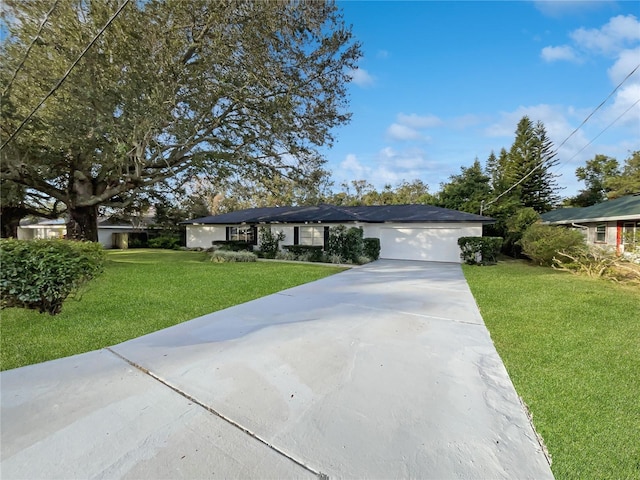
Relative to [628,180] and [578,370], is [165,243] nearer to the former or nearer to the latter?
[578,370]

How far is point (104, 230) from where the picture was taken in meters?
29.0

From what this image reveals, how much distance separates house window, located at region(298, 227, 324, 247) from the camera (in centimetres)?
1736

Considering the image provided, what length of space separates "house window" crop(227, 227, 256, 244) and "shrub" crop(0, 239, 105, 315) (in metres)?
14.8

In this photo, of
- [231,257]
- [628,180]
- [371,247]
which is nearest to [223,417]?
[231,257]

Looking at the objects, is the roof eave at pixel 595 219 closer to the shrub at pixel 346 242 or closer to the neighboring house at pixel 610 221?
the neighboring house at pixel 610 221

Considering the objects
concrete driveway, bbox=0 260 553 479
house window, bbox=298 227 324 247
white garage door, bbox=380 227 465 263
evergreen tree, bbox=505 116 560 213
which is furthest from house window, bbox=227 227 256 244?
evergreen tree, bbox=505 116 560 213

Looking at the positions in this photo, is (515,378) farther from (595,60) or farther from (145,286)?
(595,60)

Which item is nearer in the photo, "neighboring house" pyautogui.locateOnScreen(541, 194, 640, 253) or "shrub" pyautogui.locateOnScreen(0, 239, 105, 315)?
"shrub" pyautogui.locateOnScreen(0, 239, 105, 315)

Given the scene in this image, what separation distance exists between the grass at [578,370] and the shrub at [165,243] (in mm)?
25556

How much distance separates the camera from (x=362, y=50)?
37.0 feet

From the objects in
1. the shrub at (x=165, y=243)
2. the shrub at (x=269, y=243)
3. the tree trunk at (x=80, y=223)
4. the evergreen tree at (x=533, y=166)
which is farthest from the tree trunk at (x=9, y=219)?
the evergreen tree at (x=533, y=166)

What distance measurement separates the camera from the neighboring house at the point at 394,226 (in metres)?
15.7

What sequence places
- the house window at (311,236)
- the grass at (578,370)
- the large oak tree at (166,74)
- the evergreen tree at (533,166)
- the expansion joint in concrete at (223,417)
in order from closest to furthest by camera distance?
the expansion joint in concrete at (223,417) < the grass at (578,370) < the large oak tree at (166,74) < the house window at (311,236) < the evergreen tree at (533,166)

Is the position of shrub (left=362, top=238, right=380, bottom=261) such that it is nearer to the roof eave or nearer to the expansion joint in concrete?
the roof eave
